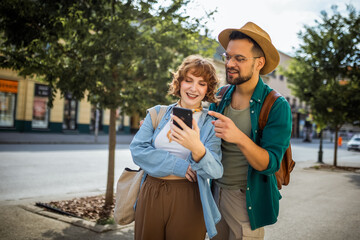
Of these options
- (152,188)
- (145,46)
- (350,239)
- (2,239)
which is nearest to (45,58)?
(145,46)

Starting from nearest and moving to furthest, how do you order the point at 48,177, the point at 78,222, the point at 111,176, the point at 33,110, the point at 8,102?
the point at 78,222
the point at 111,176
the point at 48,177
the point at 8,102
the point at 33,110

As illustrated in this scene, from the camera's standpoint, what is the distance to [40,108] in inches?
920

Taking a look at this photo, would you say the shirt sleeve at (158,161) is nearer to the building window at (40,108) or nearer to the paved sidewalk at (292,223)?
the paved sidewalk at (292,223)

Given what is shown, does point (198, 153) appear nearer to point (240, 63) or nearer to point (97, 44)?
point (240, 63)

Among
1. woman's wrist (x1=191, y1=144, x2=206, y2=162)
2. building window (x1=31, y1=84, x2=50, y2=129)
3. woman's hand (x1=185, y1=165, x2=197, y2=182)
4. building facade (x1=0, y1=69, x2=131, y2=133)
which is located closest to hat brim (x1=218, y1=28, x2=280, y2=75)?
woman's wrist (x1=191, y1=144, x2=206, y2=162)

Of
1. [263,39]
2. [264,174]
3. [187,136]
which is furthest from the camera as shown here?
[263,39]

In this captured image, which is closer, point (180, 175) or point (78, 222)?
point (180, 175)

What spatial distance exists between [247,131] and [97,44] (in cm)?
315

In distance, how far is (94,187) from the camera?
749 cm

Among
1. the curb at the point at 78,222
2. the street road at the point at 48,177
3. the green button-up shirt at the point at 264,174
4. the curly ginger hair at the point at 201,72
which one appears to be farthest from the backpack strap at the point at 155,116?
the street road at the point at 48,177

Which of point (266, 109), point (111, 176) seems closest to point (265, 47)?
point (266, 109)

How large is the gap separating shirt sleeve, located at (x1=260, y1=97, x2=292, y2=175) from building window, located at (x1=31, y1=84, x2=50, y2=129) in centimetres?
2328

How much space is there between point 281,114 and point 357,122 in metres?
13.3

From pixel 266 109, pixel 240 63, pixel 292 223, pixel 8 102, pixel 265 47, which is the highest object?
pixel 8 102
